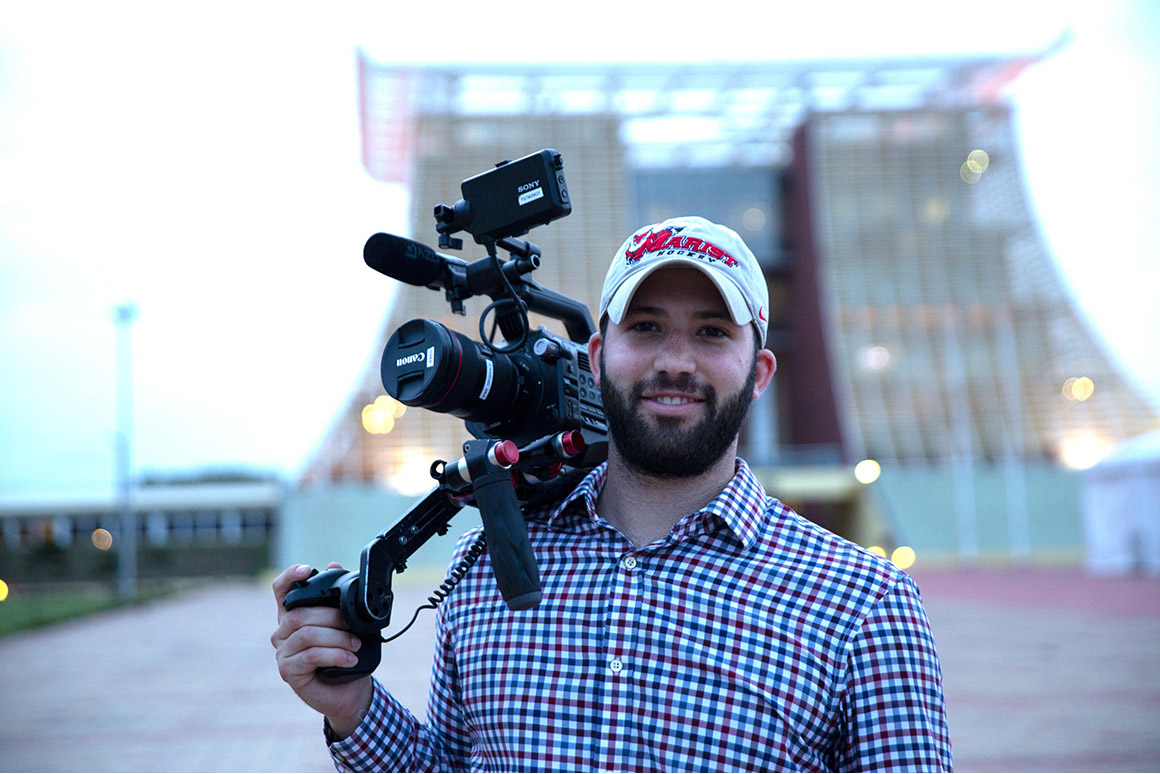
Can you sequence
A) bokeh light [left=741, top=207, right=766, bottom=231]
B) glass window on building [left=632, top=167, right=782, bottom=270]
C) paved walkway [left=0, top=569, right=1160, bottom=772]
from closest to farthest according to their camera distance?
paved walkway [left=0, top=569, right=1160, bottom=772]
glass window on building [left=632, top=167, right=782, bottom=270]
bokeh light [left=741, top=207, right=766, bottom=231]

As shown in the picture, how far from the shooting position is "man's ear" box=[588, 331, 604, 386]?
2004 mm

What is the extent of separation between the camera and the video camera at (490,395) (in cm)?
168

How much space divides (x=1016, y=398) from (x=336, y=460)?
25.7 metres

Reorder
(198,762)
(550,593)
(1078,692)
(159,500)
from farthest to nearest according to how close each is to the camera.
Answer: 1. (159,500)
2. (1078,692)
3. (198,762)
4. (550,593)

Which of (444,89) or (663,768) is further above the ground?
(444,89)

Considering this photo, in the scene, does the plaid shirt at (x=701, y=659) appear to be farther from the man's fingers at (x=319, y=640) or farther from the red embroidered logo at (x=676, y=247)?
the red embroidered logo at (x=676, y=247)

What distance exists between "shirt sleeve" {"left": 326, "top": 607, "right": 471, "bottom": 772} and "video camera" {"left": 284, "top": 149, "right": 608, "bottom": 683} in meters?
0.13

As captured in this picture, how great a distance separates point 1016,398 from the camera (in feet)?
121

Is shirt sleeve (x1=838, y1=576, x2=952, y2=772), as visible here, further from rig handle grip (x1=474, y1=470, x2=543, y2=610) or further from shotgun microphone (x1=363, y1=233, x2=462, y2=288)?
shotgun microphone (x1=363, y1=233, x2=462, y2=288)

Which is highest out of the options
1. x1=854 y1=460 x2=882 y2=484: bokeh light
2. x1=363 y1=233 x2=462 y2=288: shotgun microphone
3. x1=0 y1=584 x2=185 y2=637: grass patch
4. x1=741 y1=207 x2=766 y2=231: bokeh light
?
x1=741 y1=207 x2=766 y2=231: bokeh light

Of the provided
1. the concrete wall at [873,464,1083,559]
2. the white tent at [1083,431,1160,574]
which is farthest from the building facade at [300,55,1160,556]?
the white tent at [1083,431,1160,574]

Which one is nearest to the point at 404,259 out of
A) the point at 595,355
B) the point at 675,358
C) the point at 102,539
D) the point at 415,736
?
the point at 595,355

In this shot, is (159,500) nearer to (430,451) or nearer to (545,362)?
(430,451)

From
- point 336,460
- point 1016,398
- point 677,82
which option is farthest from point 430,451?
point 1016,398
